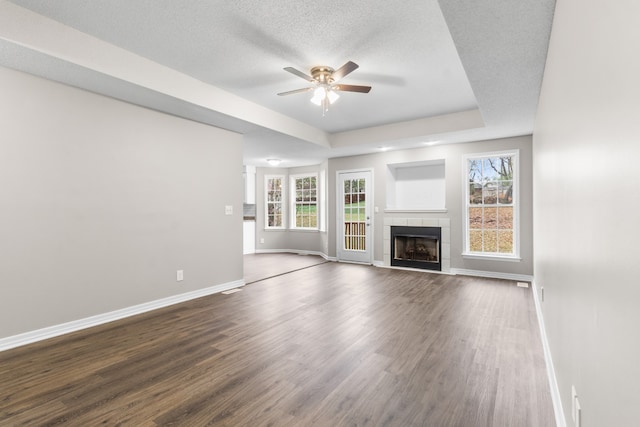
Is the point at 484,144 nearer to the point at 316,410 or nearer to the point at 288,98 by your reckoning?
the point at 288,98

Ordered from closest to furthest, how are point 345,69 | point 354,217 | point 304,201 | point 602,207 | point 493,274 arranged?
point 602,207 → point 345,69 → point 493,274 → point 354,217 → point 304,201

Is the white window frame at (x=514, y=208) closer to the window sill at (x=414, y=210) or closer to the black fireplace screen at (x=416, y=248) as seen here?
the window sill at (x=414, y=210)

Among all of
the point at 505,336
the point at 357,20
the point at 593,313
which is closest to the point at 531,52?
the point at 357,20

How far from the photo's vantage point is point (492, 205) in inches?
215

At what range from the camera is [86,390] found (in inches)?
81.7

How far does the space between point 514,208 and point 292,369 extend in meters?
4.72

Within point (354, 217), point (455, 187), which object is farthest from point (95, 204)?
point (455, 187)

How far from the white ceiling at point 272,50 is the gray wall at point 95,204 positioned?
30cm

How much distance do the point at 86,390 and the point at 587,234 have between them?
295 cm

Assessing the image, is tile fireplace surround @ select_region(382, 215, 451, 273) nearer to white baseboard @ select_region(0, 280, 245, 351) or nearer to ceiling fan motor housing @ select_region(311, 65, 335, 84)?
white baseboard @ select_region(0, 280, 245, 351)

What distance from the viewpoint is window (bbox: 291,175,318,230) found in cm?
861

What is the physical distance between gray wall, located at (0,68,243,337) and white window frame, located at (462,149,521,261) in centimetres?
430

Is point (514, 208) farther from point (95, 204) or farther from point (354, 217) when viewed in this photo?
point (95, 204)

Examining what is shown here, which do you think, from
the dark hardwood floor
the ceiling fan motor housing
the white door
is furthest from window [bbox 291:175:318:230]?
the ceiling fan motor housing
